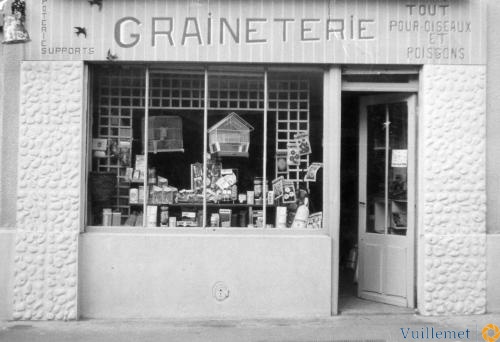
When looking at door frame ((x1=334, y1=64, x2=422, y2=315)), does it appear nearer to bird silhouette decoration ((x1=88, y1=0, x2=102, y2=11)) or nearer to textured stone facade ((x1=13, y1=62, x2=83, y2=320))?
bird silhouette decoration ((x1=88, y1=0, x2=102, y2=11))

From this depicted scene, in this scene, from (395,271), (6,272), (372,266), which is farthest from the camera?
(372,266)

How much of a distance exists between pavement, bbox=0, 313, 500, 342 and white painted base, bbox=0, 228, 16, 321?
0.50ft

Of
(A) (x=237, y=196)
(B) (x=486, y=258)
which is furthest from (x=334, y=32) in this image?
(B) (x=486, y=258)

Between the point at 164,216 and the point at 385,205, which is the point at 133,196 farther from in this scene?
the point at 385,205

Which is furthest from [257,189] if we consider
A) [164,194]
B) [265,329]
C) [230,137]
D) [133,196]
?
[265,329]

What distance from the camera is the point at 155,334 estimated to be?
673 cm

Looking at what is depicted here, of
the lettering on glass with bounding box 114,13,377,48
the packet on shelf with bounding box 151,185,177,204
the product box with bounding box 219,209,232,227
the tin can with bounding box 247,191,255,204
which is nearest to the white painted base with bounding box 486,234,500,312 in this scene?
the tin can with bounding box 247,191,255,204

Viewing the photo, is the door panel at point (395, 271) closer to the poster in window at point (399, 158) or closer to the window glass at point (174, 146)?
the poster in window at point (399, 158)

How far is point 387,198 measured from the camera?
8.05 metres

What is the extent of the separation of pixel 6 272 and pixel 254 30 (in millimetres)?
4017

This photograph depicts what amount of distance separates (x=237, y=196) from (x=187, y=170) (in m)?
0.69

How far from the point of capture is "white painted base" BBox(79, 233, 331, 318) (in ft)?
24.1

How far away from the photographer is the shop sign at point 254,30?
7.35 meters

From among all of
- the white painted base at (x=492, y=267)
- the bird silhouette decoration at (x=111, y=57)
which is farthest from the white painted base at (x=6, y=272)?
the white painted base at (x=492, y=267)
